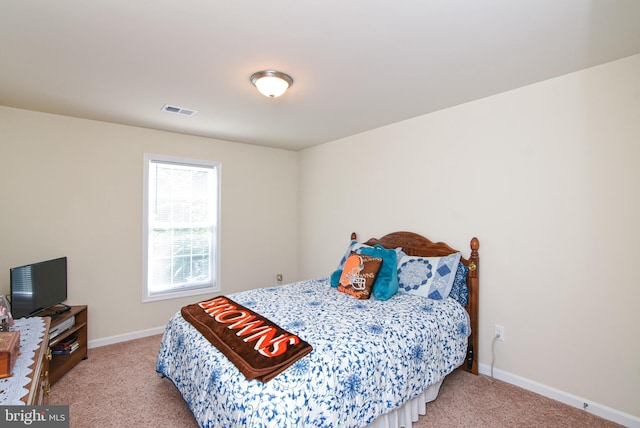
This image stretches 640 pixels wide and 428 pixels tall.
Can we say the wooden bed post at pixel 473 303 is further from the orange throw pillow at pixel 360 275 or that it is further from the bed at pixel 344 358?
the orange throw pillow at pixel 360 275

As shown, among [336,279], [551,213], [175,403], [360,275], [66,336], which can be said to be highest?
[551,213]

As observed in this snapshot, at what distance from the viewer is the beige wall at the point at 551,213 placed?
203cm

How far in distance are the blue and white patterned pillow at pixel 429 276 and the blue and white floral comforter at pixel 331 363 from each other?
83mm

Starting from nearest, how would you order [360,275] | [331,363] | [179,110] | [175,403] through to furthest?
[331,363]
[175,403]
[360,275]
[179,110]

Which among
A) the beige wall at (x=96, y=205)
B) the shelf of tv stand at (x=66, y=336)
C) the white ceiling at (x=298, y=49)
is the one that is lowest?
the shelf of tv stand at (x=66, y=336)

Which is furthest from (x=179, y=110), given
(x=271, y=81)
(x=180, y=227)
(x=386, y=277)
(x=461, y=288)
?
(x=461, y=288)

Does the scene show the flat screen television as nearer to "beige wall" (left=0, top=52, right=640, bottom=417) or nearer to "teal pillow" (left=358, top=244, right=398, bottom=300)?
"beige wall" (left=0, top=52, right=640, bottom=417)

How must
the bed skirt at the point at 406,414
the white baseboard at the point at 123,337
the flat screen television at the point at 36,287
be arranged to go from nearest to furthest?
the bed skirt at the point at 406,414
the flat screen television at the point at 36,287
the white baseboard at the point at 123,337

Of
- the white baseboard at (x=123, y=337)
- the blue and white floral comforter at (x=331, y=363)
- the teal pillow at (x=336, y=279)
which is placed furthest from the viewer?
the white baseboard at (x=123, y=337)

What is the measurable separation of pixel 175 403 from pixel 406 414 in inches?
65.4

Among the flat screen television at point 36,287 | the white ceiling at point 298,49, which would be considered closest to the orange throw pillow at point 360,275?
the white ceiling at point 298,49

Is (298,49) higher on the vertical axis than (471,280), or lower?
higher

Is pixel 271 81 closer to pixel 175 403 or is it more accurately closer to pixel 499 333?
pixel 175 403

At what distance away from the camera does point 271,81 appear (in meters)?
2.16
